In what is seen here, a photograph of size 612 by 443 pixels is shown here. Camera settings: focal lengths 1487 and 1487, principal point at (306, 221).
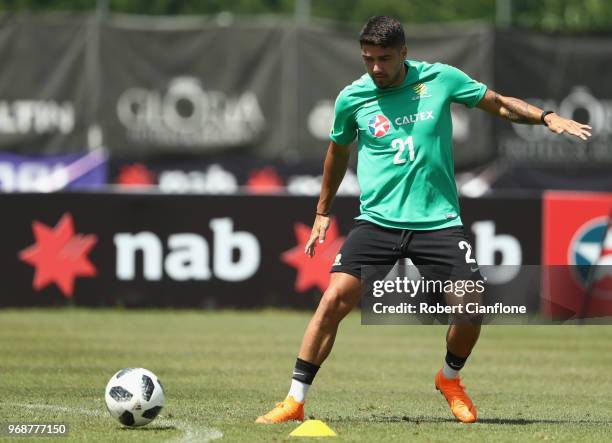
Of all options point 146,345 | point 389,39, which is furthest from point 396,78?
point 146,345

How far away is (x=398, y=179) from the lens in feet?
28.9

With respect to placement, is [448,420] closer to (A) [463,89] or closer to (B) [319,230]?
(B) [319,230]

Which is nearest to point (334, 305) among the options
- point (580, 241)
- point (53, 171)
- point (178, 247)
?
point (178, 247)

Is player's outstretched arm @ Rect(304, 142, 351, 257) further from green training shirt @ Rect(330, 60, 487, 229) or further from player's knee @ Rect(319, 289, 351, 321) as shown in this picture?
player's knee @ Rect(319, 289, 351, 321)

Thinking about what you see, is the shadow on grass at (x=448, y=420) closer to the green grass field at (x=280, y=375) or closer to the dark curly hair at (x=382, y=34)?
the green grass field at (x=280, y=375)

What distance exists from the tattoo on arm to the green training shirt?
15 centimetres

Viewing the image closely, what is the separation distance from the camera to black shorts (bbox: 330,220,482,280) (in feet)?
28.8

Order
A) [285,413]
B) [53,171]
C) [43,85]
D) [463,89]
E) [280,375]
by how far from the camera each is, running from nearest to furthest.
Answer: [285,413] < [463,89] < [280,375] < [53,171] < [43,85]

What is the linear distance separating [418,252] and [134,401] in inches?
74.1

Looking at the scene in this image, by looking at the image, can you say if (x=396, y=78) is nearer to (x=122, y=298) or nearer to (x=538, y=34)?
(x=122, y=298)

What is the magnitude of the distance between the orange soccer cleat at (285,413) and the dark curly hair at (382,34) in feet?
7.00

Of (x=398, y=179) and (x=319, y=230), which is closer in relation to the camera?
(x=398, y=179)

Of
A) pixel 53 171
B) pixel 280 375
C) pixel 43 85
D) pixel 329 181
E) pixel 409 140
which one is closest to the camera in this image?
pixel 409 140

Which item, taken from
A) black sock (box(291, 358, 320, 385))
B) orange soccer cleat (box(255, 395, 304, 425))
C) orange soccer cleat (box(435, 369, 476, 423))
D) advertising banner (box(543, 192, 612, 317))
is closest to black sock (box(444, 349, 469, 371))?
orange soccer cleat (box(435, 369, 476, 423))
